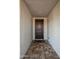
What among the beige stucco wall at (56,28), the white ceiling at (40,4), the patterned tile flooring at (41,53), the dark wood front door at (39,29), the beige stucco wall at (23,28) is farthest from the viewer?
the dark wood front door at (39,29)

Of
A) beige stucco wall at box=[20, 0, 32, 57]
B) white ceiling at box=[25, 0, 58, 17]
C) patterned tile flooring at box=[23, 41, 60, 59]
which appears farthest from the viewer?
white ceiling at box=[25, 0, 58, 17]

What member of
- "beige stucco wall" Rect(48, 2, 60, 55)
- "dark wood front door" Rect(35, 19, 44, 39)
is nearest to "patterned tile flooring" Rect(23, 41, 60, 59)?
"beige stucco wall" Rect(48, 2, 60, 55)

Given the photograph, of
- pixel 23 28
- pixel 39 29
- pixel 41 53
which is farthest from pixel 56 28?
pixel 39 29

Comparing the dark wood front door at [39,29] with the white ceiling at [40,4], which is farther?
the dark wood front door at [39,29]

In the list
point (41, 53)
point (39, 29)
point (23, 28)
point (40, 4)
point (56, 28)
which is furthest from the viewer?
point (39, 29)

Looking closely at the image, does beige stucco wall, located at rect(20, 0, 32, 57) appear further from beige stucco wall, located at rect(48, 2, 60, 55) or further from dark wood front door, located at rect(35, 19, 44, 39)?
dark wood front door, located at rect(35, 19, 44, 39)

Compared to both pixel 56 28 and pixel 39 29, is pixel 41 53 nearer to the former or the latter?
pixel 56 28

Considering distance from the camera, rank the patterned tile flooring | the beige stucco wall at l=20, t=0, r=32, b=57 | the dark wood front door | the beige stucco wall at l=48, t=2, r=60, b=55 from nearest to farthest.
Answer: the beige stucco wall at l=20, t=0, r=32, b=57, the patterned tile flooring, the beige stucco wall at l=48, t=2, r=60, b=55, the dark wood front door

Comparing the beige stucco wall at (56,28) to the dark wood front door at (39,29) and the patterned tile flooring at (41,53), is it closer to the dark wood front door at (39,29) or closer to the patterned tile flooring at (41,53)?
the patterned tile flooring at (41,53)

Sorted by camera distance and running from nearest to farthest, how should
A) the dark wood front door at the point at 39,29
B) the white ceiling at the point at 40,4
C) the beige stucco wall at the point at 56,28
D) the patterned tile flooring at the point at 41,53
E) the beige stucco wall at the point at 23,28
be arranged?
the beige stucco wall at the point at 23,28, the patterned tile flooring at the point at 41,53, the beige stucco wall at the point at 56,28, the white ceiling at the point at 40,4, the dark wood front door at the point at 39,29

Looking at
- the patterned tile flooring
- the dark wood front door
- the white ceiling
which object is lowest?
the patterned tile flooring

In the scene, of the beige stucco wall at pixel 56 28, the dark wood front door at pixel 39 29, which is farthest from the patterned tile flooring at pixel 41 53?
the dark wood front door at pixel 39 29

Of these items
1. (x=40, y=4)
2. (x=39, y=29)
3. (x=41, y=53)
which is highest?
(x=40, y=4)
